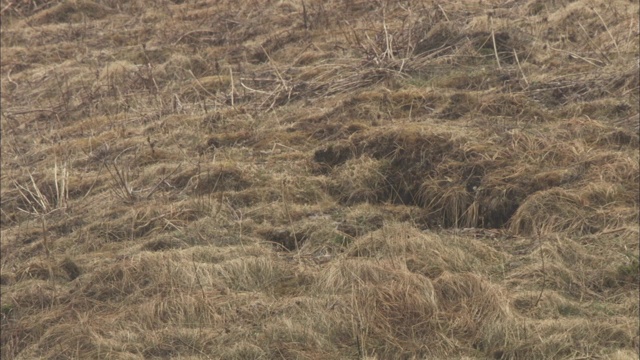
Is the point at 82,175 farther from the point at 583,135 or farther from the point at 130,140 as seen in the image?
the point at 583,135

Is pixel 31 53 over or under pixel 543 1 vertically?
under

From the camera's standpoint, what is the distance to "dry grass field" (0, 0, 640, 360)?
5.43m

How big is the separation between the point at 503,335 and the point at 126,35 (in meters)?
9.41

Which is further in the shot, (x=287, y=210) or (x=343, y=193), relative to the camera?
(x=343, y=193)

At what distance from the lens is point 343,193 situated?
7.34m

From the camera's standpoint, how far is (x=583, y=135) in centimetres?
740

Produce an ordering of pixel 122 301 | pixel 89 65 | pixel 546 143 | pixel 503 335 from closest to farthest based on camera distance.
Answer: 1. pixel 503 335
2. pixel 122 301
3. pixel 546 143
4. pixel 89 65

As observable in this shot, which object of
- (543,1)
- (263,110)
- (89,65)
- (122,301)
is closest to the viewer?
(122,301)

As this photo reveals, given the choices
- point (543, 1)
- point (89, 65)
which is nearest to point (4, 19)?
point (89, 65)

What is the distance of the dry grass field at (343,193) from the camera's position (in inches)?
214

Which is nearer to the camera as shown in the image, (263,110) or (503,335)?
(503,335)

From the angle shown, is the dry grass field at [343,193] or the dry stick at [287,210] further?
the dry stick at [287,210]

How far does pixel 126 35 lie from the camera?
13.2 metres

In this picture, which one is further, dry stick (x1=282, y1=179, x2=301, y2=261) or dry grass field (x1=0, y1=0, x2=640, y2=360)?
dry stick (x1=282, y1=179, x2=301, y2=261)
